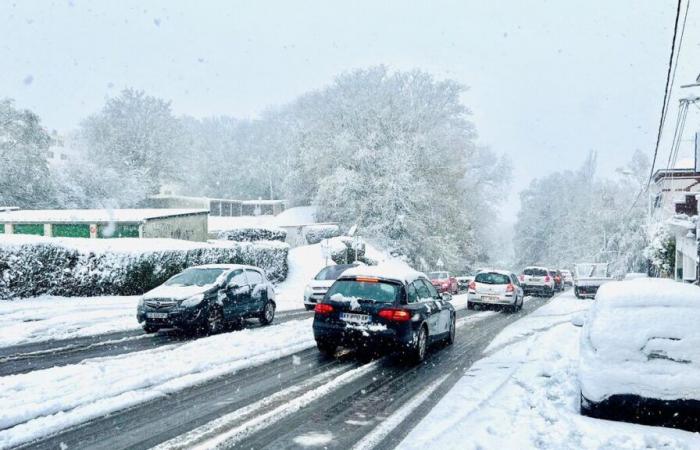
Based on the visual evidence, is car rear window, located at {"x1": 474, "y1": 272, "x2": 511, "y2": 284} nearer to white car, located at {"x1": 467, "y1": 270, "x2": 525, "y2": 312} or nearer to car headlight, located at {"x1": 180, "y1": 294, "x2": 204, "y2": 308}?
white car, located at {"x1": 467, "y1": 270, "x2": 525, "y2": 312}

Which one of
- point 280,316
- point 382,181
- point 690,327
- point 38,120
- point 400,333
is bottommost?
point 280,316

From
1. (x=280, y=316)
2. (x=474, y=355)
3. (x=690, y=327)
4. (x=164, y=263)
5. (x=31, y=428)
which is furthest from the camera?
(x=164, y=263)

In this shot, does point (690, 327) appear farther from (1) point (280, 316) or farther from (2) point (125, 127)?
(2) point (125, 127)

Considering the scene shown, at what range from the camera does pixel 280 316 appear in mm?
17797

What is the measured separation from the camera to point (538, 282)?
33562 millimetres

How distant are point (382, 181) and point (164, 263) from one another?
Answer: 23.7 metres

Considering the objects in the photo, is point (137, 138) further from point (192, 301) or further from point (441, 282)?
point (192, 301)

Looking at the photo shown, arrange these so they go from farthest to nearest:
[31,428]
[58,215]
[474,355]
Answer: [58,215]
[474,355]
[31,428]

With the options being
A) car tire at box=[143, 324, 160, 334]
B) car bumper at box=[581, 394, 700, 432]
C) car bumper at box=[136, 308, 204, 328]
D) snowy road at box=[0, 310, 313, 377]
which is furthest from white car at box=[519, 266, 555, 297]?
car bumper at box=[581, 394, 700, 432]

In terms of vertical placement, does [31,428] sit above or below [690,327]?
below

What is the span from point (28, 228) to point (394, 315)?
102ft

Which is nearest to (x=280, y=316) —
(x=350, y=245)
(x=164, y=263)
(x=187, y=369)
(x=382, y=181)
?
(x=164, y=263)

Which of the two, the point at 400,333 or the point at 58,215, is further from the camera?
the point at 58,215

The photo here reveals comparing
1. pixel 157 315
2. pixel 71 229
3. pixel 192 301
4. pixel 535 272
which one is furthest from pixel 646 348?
pixel 71 229
